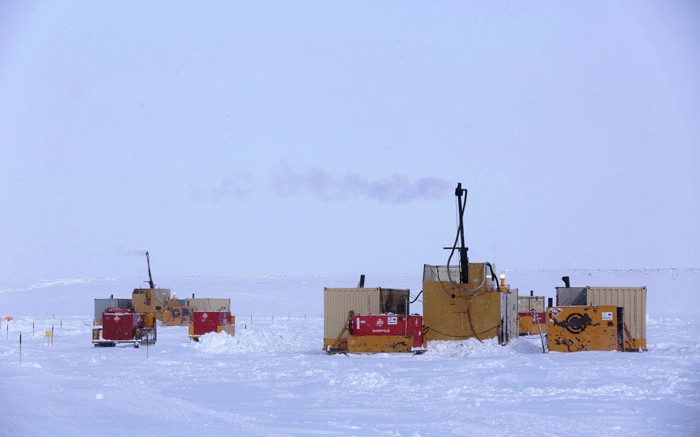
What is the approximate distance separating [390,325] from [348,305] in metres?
3.04

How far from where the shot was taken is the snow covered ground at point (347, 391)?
1267 cm

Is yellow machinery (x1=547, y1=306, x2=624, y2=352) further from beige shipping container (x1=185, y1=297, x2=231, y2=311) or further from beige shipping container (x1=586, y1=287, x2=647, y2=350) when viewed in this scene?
beige shipping container (x1=185, y1=297, x2=231, y2=311)

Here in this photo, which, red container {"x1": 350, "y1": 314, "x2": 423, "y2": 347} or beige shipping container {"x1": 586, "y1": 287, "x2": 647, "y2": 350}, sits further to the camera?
red container {"x1": 350, "y1": 314, "x2": 423, "y2": 347}

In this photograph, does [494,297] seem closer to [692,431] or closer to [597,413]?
[597,413]

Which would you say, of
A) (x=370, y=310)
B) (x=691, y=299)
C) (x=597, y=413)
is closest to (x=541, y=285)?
(x=691, y=299)

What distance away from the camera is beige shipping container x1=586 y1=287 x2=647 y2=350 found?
27.4 m

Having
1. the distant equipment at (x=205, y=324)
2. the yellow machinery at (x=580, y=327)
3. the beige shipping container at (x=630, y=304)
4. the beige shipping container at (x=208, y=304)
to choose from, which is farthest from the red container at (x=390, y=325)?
the beige shipping container at (x=208, y=304)

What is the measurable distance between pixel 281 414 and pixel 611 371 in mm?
8973

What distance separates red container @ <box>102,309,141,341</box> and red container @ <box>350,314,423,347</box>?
11671mm

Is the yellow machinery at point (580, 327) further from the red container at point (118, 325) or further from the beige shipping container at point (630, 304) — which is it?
the red container at point (118, 325)

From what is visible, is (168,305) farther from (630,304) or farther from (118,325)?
(630,304)

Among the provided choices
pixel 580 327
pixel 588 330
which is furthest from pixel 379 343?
pixel 588 330

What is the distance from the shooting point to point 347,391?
17.2 meters

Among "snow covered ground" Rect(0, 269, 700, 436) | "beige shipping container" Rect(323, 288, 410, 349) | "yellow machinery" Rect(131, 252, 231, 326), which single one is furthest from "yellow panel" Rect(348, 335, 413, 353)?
"yellow machinery" Rect(131, 252, 231, 326)
